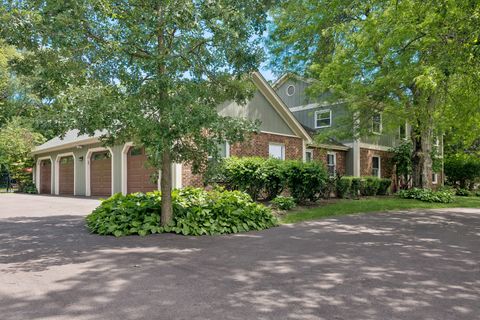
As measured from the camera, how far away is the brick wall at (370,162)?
21.5m

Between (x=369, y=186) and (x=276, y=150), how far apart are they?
209 inches

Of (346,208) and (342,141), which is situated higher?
(342,141)

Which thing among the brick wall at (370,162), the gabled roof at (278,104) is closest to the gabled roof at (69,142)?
the gabled roof at (278,104)

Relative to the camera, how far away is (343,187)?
53.4 ft

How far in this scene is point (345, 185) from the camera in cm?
1631

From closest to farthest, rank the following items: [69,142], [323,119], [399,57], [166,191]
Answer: [166,191] → [399,57] → [69,142] → [323,119]

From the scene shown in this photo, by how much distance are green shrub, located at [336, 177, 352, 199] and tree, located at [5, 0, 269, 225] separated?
996 centimetres

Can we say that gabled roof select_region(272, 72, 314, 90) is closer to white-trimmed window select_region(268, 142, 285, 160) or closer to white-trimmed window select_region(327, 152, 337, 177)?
white-trimmed window select_region(327, 152, 337, 177)

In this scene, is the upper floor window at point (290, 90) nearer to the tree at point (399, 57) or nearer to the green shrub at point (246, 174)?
the tree at point (399, 57)

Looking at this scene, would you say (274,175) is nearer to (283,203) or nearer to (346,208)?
(283,203)

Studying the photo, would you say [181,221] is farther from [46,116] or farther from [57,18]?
[57,18]

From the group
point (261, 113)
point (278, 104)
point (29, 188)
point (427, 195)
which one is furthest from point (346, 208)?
point (29, 188)

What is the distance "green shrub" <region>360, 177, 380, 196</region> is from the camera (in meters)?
18.2

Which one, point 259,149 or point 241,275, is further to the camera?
point 259,149
